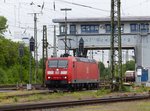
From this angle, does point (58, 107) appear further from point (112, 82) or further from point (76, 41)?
point (76, 41)

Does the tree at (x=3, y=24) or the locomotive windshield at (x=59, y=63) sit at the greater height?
the tree at (x=3, y=24)

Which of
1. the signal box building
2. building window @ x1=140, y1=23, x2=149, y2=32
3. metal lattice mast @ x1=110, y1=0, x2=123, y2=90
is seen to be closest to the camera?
metal lattice mast @ x1=110, y1=0, x2=123, y2=90

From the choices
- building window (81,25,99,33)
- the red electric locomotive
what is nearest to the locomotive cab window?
the red electric locomotive

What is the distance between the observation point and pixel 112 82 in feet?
131

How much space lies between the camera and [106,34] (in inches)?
3140

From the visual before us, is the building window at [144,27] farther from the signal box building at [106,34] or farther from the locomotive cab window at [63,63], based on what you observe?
the locomotive cab window at [63,63]

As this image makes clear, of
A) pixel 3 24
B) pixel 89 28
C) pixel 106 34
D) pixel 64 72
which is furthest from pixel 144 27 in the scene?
pixel 64 72

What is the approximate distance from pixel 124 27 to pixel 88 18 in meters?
6.01

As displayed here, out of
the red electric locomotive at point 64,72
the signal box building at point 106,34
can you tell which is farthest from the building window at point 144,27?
the red electric locomotive at point 64,72

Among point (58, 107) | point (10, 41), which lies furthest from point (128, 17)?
point (58, 107)

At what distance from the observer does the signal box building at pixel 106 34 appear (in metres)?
79.3

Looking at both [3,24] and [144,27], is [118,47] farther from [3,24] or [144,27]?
[3,24]

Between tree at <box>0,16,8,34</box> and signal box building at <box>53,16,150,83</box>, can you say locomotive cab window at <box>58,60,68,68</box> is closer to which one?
signal box building at <box>53,16,150,83</box>

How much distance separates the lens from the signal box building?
7931 centimetres
